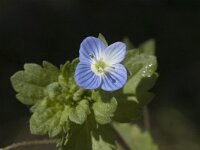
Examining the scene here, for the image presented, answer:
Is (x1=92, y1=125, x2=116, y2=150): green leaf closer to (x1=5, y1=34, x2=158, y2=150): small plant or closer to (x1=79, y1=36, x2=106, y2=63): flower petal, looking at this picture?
(x1=5, y1=34, x2=158, y2=150): small plant

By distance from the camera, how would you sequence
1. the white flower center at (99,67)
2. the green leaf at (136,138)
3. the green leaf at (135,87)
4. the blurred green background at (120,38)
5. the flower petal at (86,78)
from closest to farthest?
1. the flower petal at (86,78)
2. the white flower center at (99,67)
3. the green leaf at (135,87)
4. the green leaf at (136,138)
5. the blurred green background at (120,38)

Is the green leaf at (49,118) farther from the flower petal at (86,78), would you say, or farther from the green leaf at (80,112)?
the flower petal at (86,78)

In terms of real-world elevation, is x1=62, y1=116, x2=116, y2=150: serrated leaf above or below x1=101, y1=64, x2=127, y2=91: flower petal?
below

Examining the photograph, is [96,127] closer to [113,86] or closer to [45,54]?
[113,86]

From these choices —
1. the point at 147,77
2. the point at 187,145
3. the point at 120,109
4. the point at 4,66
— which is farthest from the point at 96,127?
the point at 4,66

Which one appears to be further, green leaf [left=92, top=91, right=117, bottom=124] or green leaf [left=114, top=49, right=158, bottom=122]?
green leaf [left=114, top=49, right=158, bottom=122]

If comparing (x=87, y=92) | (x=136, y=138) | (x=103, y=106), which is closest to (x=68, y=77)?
(x=87, y=92)

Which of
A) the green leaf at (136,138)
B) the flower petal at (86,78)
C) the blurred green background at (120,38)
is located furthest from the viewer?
the blurred green background at (120,38)

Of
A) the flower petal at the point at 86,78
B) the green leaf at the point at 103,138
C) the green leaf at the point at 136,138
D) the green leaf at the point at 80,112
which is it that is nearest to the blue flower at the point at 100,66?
the flower petal at the point at 86,78

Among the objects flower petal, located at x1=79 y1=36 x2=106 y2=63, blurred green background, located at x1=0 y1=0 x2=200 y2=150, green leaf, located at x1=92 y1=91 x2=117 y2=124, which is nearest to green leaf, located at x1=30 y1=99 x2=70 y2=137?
green leaf, located at x1=92 y1=91 x2=117 y2=124
